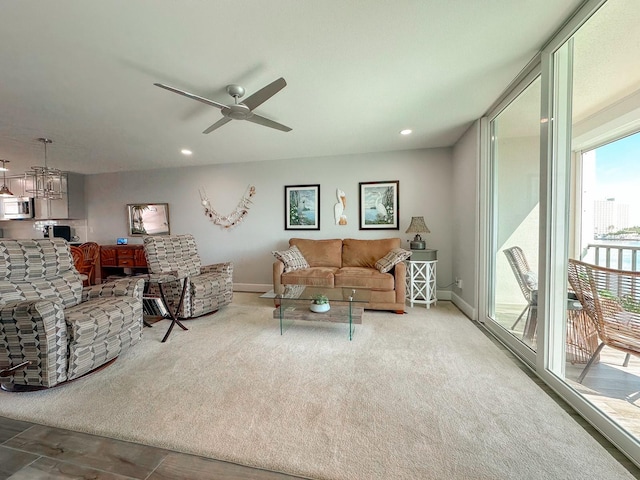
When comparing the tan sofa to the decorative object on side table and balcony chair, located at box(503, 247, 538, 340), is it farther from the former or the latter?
balcony chair, located at box(503, 247, 538, 340)

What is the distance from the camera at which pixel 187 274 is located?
3012mm

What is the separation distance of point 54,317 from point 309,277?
2472 millimetres

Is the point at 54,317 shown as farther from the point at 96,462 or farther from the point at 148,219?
the point at 148,219

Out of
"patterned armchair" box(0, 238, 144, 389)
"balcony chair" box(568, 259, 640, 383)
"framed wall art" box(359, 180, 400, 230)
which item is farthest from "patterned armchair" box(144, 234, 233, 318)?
"balcony chair" box(568, 259, 640, 383)

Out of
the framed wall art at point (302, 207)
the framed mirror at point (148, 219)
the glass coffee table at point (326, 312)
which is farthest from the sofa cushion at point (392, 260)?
the framed mirror at point (148, 219)

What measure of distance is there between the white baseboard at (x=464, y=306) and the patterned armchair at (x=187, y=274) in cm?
318

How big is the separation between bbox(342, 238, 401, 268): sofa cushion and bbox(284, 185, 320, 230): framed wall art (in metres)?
0.76

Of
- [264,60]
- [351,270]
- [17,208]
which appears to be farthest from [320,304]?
[17,208]

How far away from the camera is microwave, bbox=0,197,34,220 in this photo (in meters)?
5.28

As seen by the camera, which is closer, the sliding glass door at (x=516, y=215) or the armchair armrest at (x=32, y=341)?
the armchair armrest at (x=32, y=341)

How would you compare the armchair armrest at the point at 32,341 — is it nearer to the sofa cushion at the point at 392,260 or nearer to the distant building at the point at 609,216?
the sofa cushion at the point at 392,260

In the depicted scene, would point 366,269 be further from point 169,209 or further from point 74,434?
point 169,209

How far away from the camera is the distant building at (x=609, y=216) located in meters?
1.43

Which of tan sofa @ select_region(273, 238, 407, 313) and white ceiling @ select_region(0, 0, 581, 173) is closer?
white ceiling @ select_region(0, 0, 581, 173)
